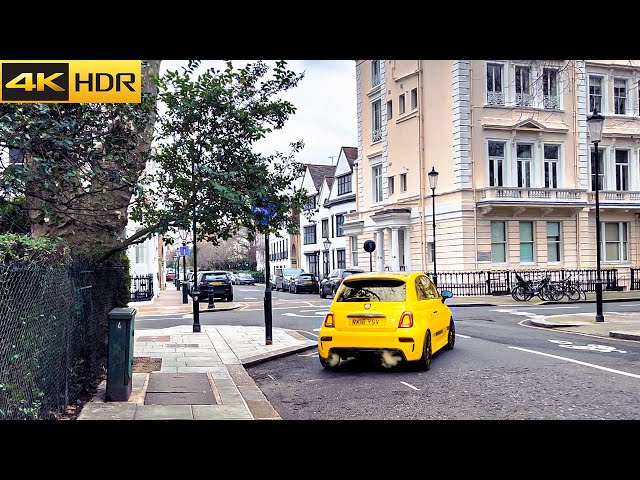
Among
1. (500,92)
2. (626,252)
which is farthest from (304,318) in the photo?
(626,252)

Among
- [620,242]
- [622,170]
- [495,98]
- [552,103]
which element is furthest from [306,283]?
[622,170]

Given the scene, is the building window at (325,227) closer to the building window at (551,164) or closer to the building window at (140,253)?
the building window at (140,253)

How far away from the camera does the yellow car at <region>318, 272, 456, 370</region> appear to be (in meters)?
10.6

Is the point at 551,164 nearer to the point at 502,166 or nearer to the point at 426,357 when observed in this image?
the point at 502,166

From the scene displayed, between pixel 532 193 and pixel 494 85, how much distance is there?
577 cm

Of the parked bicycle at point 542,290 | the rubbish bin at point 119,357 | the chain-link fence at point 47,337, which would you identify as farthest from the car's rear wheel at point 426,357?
the parked bicycle at point 542,290

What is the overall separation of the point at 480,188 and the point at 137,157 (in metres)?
24.7

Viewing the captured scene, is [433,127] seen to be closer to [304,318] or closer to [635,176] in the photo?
[635,176]

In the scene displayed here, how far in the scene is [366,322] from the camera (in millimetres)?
10758

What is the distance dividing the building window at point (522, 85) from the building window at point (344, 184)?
1936 cm

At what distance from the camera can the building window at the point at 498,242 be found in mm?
33906

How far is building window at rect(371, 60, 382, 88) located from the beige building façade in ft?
5.89

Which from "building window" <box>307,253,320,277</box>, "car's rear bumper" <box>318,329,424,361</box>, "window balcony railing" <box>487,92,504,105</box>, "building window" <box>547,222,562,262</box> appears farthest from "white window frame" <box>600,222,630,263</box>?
"car's rear bumper" <box>318,329,424,361</box>
